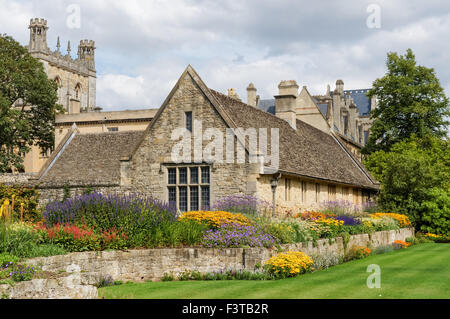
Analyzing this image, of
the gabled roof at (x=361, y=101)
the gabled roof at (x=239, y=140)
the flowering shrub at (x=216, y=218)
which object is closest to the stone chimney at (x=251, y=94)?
the gabled roof at (x=239, y=140)

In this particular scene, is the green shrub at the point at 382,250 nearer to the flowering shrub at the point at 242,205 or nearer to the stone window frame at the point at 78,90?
the flowering shrub at the point at 242,205

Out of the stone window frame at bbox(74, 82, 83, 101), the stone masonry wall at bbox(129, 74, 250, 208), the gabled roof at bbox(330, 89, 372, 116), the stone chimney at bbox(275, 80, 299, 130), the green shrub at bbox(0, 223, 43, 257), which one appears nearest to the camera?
the green shrub at bbox(0, 223, 43, 257)

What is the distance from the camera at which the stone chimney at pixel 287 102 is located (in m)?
33.9

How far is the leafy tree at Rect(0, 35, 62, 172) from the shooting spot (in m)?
49.6

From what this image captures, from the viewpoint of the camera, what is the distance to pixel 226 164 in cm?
2344

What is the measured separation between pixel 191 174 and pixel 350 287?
1259cm

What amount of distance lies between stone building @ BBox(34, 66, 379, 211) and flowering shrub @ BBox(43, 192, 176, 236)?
619 centimetres

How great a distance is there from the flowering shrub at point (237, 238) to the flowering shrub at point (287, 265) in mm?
950

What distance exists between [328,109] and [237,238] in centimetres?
3908

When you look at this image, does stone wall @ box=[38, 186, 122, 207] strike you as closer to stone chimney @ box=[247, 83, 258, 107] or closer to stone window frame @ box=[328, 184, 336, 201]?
stone window frame @ box=[328, 184, 336, 201]

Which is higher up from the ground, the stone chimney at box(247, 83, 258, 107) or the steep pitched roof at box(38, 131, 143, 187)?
the stone chimney at box(247, 83, 258, 107)

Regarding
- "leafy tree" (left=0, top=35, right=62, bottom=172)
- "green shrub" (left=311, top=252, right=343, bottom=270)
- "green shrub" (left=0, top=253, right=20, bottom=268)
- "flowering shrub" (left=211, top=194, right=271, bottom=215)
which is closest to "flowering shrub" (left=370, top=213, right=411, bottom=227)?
"flowering shrub" (left=211, top=194, right=271, bottom=215)
